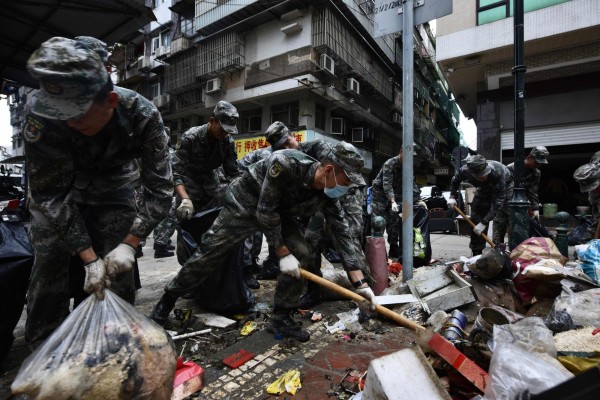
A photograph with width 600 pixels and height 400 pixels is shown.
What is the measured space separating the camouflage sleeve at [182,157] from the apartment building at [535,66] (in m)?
8.92

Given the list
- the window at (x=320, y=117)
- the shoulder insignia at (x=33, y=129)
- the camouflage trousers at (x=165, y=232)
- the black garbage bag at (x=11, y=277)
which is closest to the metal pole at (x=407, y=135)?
the shoulder insignia at (x=33, y=129)

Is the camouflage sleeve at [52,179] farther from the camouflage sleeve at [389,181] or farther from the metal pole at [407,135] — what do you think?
the camouflage sleeve at [389,181]

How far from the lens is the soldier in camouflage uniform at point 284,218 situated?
7.29 feet

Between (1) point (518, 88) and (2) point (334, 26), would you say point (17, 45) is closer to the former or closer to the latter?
(1) point (518, 88)

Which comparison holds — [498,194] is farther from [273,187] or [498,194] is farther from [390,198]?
[273,187]

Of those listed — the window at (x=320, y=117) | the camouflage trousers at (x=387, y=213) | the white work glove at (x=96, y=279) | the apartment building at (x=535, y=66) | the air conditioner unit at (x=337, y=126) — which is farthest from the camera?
the air conditioner unit at (x=337, y=126)

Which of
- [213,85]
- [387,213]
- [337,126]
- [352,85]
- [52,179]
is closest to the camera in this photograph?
[52,179]

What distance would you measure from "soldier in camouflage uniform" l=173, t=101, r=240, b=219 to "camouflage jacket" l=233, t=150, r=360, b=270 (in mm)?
700

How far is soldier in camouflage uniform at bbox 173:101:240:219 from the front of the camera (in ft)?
10.0

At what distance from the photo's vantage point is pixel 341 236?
8.30ft

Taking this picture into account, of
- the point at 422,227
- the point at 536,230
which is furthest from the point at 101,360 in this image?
the point at 536,230

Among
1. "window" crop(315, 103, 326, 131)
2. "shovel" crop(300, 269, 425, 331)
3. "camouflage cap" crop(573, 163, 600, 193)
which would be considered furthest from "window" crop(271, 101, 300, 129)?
"shovel" crop(300, 269, 425, 331)

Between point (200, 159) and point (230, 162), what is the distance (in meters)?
0.32

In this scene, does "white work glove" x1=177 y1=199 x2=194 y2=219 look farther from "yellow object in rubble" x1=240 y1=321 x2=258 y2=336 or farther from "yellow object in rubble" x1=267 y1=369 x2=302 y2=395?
"yellow object in rubble" x1=267 y1=369 x2=302 y2=395
